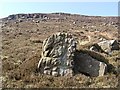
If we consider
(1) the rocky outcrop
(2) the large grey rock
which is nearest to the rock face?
(1) the rocky outcrop

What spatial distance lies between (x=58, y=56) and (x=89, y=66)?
2275 mm

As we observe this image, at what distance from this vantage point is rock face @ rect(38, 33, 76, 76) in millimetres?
22422

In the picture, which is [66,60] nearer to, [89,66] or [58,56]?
[58,56]

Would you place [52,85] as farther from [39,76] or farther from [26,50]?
[26,50]

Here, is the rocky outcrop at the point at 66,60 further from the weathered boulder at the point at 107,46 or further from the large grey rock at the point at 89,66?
the weathered boulder at the point at 107,46

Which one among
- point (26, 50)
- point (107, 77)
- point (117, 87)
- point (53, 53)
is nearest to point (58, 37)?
point (53, 53)

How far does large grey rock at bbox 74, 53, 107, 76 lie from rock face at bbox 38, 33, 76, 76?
25.7 inches

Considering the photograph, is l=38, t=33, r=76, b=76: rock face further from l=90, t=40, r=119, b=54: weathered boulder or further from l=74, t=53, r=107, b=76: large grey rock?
l=90, t=40, r=119, b=54: weathered boulder

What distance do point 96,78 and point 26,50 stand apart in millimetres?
12933

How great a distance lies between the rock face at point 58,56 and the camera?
2242 centimetres

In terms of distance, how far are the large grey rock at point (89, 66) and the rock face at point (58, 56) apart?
653 mm

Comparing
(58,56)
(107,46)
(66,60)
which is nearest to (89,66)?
(66,60)

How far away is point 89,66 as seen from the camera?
23.0 meters

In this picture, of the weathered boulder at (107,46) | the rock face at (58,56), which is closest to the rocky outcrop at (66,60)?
the rock face at (58,56)
